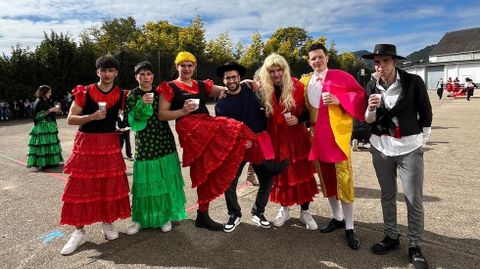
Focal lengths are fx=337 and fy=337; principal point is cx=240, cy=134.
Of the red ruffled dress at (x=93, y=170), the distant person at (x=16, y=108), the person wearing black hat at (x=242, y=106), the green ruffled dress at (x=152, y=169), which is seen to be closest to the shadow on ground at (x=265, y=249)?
the green ruffled dress at (x=152, y=169)

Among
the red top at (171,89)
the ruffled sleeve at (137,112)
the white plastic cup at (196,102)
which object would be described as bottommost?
the ruffled sleeve at (137,112)

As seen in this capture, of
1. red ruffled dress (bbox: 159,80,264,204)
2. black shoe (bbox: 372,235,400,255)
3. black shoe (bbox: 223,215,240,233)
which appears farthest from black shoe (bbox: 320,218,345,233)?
red ruffled dress (bbox: 159,80,264,204)

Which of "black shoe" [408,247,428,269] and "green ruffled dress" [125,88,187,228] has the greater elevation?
"green ruffled dress" [125,88,187,228]

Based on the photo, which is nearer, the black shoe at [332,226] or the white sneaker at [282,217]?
the black shoe at [332,226]

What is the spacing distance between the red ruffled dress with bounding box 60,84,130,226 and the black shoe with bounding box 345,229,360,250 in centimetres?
258

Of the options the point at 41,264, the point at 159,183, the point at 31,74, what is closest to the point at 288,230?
the point at 159,183


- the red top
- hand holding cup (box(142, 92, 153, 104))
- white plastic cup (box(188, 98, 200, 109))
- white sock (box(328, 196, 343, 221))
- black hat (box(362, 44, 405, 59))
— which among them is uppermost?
black hat (box(362, 44, 405, 59))

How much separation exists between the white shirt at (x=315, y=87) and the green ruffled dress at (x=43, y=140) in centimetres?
649

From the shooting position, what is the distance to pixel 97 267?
3334 mm

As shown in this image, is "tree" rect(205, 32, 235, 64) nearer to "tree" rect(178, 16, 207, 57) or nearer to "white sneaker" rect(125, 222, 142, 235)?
"tree" rect(178, 16, 207, 57)

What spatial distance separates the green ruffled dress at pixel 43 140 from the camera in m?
7.65

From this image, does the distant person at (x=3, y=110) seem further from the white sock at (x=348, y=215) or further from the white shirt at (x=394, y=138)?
the white shirt at (x=394, y=138)

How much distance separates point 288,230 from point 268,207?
0.77 m

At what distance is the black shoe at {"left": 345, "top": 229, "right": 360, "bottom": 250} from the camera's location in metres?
3.55
